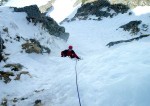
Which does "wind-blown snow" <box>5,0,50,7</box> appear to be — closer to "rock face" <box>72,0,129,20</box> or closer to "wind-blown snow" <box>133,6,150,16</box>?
"rock face" <box>72,0,129,20</box>

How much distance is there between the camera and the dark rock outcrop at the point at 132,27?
23333 millimetres

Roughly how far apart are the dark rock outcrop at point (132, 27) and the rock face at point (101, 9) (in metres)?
6.71

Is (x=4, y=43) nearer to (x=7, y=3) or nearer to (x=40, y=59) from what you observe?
(x=40, y=59)

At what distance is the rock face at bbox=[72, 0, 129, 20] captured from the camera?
3228 cm

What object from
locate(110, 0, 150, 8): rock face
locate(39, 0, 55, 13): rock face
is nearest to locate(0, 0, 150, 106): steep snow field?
locate(110, 0, 150, 8): rock face

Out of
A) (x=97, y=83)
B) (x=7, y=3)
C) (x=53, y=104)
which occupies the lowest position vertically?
(x=53, y=104)

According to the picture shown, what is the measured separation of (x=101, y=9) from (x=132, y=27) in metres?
11.7

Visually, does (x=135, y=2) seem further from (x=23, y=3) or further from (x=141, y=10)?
(x=23, y=3)

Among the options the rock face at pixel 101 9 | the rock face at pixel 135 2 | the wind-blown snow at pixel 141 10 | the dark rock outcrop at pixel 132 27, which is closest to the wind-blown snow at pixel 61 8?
the rock face at pixel 101 9

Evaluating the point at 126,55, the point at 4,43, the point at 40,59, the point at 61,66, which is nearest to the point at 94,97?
the point at 126,55

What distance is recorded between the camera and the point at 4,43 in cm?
1184

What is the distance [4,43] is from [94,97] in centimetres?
683

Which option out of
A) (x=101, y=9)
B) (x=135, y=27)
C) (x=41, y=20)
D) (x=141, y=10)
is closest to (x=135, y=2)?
(x=141, y=10)

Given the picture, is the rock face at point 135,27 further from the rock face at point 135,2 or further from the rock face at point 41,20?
the rock face at point 41,20
